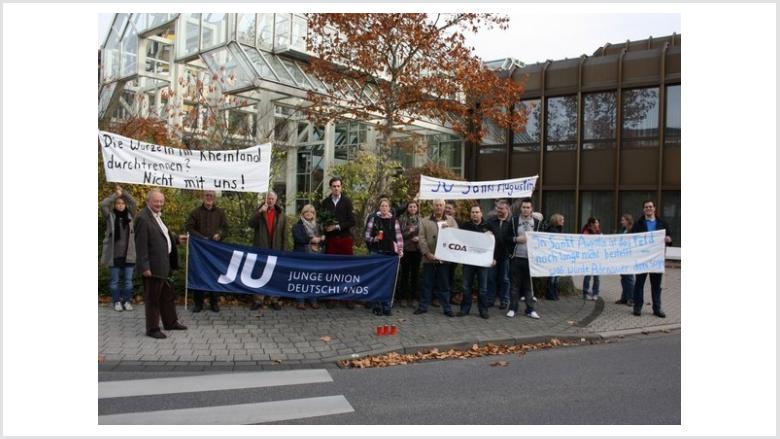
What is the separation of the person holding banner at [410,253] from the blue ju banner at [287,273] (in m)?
0.53

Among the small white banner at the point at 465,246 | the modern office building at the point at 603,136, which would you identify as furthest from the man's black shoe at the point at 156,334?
the modern office building at the point at 603,136

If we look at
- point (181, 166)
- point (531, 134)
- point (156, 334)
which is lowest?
point (156, 334)

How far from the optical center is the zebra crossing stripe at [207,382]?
5.43 meters

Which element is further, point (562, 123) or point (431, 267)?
point (562, 123)

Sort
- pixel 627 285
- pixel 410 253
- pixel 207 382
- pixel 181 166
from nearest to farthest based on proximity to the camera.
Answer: pixel 207 382 < pixel 181 166 < pixel 410 253 < pixel 627 285

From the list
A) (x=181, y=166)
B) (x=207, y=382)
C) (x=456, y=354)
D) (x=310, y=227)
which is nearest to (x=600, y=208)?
(x=310, y=227)

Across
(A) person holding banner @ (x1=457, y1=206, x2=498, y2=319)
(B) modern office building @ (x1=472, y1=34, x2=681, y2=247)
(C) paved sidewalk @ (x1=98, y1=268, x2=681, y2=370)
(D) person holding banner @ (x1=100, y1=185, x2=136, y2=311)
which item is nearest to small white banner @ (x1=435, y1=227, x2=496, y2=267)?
(A) person holding banner @ (x1=457, y1=206, x2=498, y2=319)

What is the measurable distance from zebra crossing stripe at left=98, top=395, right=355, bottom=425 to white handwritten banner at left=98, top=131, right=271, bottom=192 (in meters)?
3.99

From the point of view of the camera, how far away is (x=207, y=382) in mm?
5758

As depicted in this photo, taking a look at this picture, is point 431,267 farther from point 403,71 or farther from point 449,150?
point 449,150

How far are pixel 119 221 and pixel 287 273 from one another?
2766mm

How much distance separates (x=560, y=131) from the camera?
2277 cm

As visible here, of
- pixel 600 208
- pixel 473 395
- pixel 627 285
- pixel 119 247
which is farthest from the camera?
pixel 600 208

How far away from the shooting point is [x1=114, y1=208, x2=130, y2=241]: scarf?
891 cm
